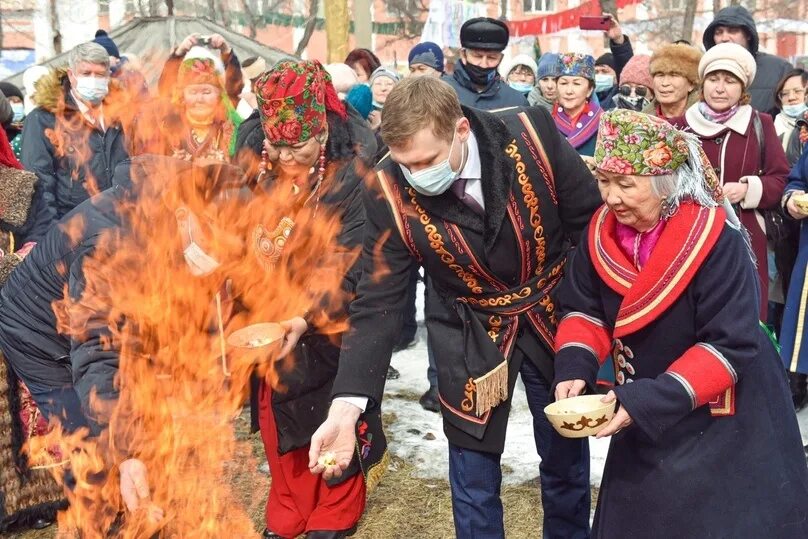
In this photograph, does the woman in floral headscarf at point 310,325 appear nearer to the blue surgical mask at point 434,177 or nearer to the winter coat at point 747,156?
the blue surgical mask at point 434,177

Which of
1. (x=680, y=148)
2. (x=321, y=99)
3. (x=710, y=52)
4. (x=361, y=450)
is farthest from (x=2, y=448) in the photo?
(x=710, y=52)

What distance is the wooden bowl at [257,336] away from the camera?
150 inches

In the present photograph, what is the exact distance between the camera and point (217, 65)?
6.55m

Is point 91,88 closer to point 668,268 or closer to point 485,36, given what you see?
point 485,36

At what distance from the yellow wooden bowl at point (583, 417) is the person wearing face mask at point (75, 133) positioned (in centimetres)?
468

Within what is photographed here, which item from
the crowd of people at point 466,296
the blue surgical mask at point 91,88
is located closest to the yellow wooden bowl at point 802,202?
the crowd of people at point 466,296

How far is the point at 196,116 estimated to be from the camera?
20.0 ft

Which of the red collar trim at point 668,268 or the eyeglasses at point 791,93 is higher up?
the eyeglasses at point 791,93

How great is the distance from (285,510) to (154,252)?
193cm

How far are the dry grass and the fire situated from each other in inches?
8.8

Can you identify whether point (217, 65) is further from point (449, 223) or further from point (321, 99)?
point (449, 223)

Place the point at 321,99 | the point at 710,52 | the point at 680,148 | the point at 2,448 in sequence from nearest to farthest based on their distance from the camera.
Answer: the point at 680,148 < the point at 321,99 < the point at 2,448 < the point at 710,52

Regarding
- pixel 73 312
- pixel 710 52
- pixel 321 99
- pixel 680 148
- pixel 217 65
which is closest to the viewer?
pixel 680 148

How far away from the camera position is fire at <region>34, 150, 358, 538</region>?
3494mm
